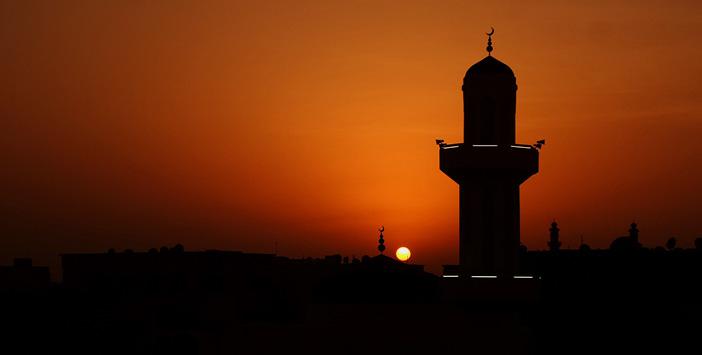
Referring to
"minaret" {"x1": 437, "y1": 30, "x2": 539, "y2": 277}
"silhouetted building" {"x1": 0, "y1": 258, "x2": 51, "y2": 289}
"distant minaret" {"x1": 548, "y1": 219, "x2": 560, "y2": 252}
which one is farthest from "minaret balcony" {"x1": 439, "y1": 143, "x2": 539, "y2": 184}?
"silhouetted building" {"x1": 0, "y1": 258, "x2": 51, "y2": 289}

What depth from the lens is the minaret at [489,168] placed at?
34312 mm

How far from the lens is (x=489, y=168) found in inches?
1363

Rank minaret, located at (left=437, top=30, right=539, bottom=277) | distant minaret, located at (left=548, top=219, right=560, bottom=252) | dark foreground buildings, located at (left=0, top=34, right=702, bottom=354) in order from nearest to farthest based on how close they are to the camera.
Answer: dark foreground buildings, located at (left=0, top=34, right=702, bottom=354) < minaret, located at (left=437, top=30, right=539, bottom=277) < distant minaret, located at (left=548, top=219, right=560, bottom=252)

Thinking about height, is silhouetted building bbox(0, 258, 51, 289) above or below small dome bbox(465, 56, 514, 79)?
below

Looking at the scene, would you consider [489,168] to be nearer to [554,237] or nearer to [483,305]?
[483,305]

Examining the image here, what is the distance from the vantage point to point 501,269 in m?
35.7

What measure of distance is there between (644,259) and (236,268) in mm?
23905

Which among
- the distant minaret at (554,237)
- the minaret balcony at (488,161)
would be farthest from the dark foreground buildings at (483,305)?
the distant minaret at (554,237)

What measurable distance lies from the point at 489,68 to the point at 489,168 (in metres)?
2.72

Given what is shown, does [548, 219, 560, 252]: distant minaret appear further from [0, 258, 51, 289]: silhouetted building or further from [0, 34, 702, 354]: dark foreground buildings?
[0, 258, 51, 289]: silhouetted building

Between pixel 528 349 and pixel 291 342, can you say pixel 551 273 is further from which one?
pixel 291 342

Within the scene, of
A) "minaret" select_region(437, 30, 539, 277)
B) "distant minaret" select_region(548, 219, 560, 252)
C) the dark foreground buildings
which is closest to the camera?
the dark foreground buildings

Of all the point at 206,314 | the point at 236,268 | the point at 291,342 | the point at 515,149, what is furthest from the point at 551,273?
the point at 236,268

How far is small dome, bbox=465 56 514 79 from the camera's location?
112 feet
